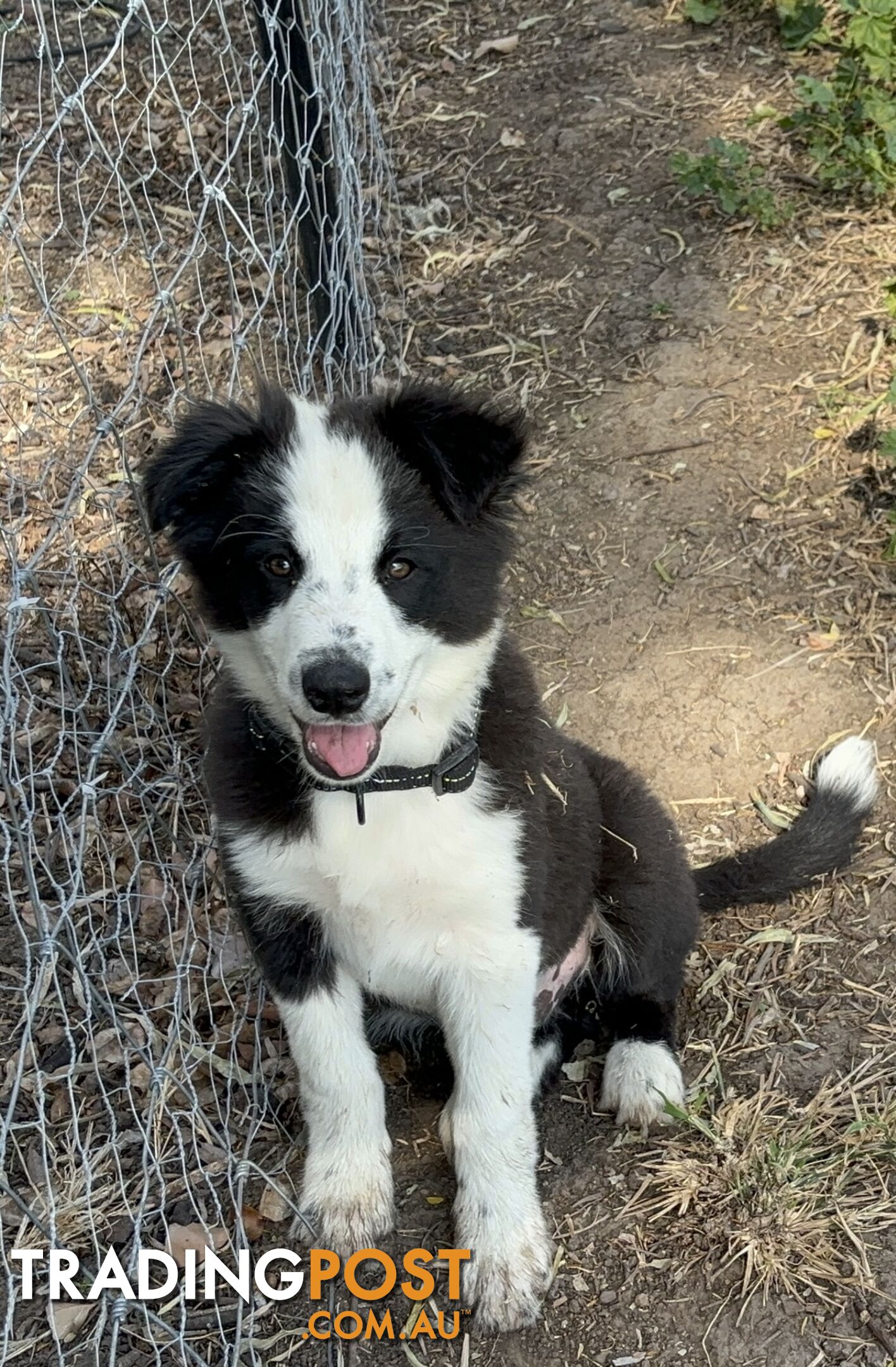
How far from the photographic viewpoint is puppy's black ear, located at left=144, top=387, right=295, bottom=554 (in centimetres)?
210

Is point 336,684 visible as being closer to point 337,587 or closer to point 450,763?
point 337,587

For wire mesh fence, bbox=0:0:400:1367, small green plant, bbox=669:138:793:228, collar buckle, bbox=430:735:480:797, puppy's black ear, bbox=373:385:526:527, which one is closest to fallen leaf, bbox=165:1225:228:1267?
wire mesh fence, bbox=0:0:400:1367

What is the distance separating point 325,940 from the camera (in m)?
2.33

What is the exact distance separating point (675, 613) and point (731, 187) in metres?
1.73

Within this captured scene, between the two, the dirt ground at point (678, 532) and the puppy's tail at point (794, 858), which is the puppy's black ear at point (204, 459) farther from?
the puppy's tail at point (794, 858)

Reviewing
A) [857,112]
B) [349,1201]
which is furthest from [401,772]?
[857,112]

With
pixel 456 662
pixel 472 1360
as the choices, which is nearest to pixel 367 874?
pixel 456 662

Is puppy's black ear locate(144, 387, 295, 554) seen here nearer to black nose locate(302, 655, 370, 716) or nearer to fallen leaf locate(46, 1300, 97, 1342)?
black nose locate(302, 655, 370, 716)

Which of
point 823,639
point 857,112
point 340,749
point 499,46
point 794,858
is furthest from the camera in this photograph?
point 499,46

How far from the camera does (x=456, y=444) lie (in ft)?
6.90

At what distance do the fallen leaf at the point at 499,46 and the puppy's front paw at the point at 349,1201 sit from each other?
4483 mm

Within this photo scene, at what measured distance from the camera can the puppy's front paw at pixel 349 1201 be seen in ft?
7.72

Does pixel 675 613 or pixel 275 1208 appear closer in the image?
pixel 275 1208

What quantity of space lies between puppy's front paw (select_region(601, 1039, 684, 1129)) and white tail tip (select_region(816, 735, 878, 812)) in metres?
0.76
